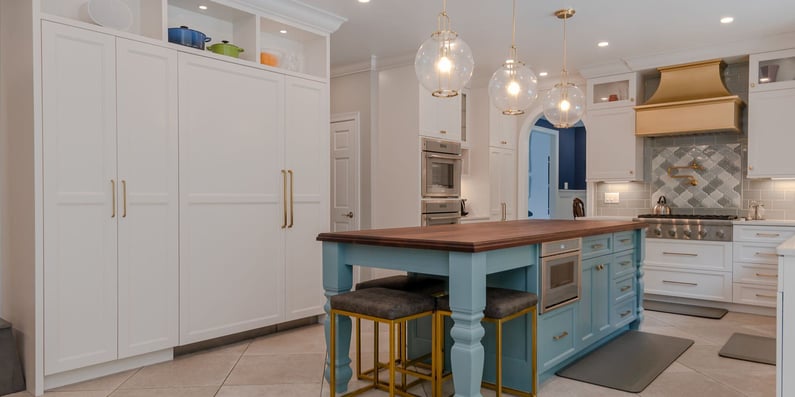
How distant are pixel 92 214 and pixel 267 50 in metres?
1.94

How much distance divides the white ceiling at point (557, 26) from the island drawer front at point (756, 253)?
75.6 inches

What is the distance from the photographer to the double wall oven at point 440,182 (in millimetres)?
5480

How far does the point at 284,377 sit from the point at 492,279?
1345 millimetres

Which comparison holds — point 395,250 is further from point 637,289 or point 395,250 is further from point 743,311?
point 743,311

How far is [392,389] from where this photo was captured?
7.71 ft

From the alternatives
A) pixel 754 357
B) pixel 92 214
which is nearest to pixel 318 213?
pixel 92 214

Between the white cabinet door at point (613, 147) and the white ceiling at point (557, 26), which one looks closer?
the white ceiling at point (557, 26)

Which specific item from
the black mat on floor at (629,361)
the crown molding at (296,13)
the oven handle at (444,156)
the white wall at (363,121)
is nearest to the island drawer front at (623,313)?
the black mat on floor at (629,361)

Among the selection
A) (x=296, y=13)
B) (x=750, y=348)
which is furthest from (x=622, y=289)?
(x=296, y=13)

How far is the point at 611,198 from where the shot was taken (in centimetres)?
609

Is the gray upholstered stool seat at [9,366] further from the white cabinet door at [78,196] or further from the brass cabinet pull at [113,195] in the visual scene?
the brass cabinet pull at [113,195]

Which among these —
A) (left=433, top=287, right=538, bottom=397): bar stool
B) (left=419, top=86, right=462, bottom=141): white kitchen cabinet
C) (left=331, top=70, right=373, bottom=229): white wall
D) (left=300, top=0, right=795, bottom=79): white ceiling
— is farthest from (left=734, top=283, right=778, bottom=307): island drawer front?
(left=331, top=70, right=373, bottom=229): white wall

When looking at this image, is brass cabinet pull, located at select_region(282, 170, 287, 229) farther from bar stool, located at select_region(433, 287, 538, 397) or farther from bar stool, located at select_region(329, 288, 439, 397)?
bar stool, located at select_region(433, 287, 538, 397)

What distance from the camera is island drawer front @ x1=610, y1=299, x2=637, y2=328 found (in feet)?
12.4
